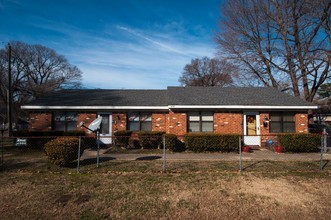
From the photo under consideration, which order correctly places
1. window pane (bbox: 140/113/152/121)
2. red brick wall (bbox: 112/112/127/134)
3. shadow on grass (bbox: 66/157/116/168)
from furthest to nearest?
window pane (bbox: 140/113/152/121) < red brick wall (bbox: 112/112/127/134) < shadow on grass (bbox: 66/157/116/168)

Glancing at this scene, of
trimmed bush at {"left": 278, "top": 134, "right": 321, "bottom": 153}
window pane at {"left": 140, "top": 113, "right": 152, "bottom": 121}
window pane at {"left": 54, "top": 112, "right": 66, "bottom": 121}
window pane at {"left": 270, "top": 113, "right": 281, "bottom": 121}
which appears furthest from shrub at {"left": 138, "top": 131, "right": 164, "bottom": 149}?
window pane at {"left": 270, "top": 113, "right": 281, "bottom": 121}

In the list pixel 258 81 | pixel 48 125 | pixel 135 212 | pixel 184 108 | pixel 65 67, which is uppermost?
pixel 65 67

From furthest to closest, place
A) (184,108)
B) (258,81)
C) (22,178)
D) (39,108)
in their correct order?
(258,81)
(39,108)
(184,108)
(22,178)

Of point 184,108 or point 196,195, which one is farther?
point 184,108

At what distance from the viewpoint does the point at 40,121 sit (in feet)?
52.4

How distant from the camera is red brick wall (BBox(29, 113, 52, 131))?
15898 mm

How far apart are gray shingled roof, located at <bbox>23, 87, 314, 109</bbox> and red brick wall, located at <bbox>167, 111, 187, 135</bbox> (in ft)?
2.51

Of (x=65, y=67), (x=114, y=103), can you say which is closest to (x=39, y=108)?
(x=114, y=103)

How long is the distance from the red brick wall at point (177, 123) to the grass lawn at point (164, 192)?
5187mm

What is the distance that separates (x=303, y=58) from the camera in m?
23.2

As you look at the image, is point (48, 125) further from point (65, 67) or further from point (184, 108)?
point (65, 67)

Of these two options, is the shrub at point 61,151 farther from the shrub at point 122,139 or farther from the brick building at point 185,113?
the brick building at point 185,113

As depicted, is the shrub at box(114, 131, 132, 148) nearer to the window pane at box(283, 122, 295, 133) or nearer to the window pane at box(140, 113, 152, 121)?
the window pane at box(140, 113, 152, 121)

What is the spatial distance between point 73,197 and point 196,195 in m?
3.16
